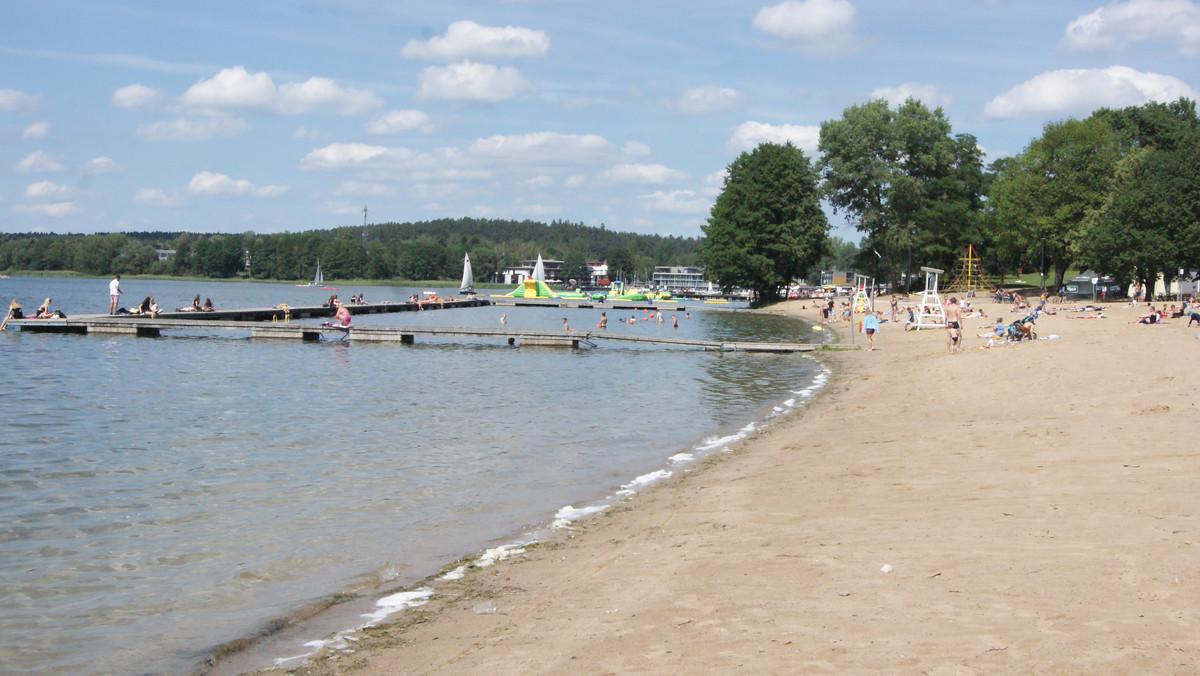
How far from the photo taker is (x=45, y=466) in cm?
1230

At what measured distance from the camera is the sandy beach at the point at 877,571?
461 cm

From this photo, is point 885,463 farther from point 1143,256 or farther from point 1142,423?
point 1143,256

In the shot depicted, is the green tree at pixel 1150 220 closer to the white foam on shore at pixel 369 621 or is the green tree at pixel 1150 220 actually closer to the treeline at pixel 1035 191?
the treeline at pixel 1035 191

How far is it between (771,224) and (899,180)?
11264mm

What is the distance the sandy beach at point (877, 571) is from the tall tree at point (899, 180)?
198 ft

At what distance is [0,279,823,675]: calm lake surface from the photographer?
6984mm

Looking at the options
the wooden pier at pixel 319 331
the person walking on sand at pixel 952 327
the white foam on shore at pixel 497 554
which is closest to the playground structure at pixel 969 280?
the wooden pier at pixel 319 331

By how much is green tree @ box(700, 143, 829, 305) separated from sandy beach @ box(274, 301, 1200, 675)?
2458 inches

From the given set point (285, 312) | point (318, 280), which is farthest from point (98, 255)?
point (285, 312)

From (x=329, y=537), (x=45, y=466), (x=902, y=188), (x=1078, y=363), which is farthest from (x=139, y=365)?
(x=902, y=188)

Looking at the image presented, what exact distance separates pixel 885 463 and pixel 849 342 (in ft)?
90.9

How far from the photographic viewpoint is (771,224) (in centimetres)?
7394

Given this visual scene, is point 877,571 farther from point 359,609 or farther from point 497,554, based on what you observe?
point 359,609

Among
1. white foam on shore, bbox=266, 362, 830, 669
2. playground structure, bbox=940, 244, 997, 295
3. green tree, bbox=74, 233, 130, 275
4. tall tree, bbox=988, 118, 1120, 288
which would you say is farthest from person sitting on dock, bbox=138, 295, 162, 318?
green tree, bbox=74, 233, 130, 275
